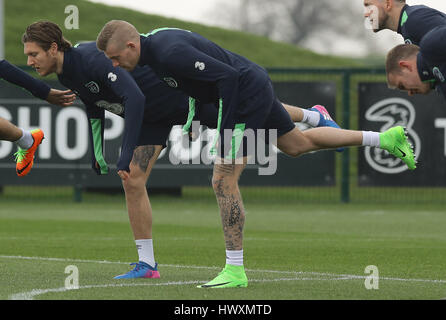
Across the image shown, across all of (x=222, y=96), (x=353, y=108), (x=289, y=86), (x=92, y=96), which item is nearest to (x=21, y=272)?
(x=92, y=96)

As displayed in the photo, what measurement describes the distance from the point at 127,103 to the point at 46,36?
94cm

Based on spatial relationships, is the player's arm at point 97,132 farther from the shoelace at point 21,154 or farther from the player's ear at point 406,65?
the player's ear at point 406,65

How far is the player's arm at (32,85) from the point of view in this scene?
27.5ft

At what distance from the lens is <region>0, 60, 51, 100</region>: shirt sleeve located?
27.4 ft

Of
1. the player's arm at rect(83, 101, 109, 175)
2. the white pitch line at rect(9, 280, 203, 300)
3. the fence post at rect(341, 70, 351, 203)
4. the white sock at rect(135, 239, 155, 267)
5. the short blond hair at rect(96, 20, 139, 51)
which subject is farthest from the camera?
the fence post at rect(341, 70, 351, 203)

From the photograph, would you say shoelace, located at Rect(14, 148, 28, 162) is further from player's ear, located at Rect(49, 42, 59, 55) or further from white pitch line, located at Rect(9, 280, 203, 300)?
white pitch line, located at Rect(9, 280, 203, 300)

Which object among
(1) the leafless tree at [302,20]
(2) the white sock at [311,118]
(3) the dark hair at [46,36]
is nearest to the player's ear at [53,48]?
(3) the dark hair at [46,36]

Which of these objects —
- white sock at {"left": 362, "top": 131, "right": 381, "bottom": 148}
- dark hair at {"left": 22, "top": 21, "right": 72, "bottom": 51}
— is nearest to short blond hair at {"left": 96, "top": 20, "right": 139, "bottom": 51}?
dark hair at {"left": 22, "top": 21, "right": 72, "bottom": 51}

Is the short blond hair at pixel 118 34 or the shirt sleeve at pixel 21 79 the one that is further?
the shirt sleeve at pixel 21 79

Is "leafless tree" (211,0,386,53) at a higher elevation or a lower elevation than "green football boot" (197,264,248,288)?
higher

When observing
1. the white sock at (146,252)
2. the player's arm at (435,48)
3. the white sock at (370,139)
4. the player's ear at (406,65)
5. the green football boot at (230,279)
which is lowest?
the green football boot at (230,279)

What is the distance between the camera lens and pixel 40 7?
3300cm

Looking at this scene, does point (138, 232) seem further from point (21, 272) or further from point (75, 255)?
point (75, 255)

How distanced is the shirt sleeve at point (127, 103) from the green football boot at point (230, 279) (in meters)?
1.00
